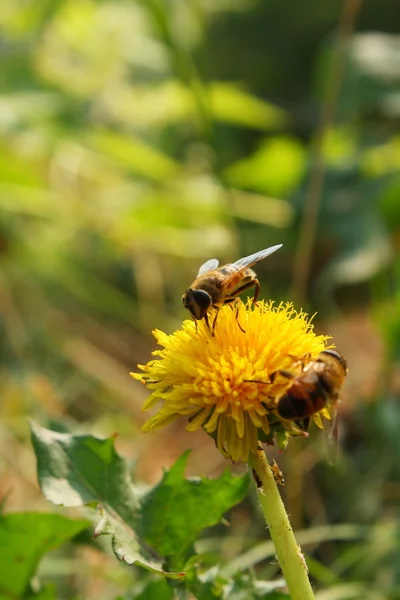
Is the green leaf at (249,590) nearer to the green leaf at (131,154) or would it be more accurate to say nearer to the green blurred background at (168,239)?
the green blurred background at (168,239)

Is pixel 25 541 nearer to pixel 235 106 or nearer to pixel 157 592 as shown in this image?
pixel 157 592

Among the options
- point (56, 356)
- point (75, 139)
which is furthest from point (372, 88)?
point (56, 356)

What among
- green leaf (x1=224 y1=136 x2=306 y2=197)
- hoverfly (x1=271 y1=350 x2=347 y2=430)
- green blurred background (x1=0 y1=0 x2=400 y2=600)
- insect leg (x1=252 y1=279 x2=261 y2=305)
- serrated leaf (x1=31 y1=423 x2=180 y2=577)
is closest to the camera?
hoverfly (x1=271 y1=350 x2=347 y2=430)

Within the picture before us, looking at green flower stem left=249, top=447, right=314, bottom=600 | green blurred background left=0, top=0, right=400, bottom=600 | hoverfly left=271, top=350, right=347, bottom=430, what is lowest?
green blurred background left=0, top=0, right=400, bottom=600

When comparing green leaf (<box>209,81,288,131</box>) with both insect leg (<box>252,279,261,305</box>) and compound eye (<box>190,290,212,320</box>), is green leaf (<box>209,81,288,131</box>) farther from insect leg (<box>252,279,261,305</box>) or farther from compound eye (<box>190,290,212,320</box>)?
compound eye (<box>190,290,212,320</box>)

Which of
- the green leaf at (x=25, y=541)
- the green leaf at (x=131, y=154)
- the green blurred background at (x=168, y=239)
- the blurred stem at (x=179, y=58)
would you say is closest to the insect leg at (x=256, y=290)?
the green leaf at (x=25, y=541)

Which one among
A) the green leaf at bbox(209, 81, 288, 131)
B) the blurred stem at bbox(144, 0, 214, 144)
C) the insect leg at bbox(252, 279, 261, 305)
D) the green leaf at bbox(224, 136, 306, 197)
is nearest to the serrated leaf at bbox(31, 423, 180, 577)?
the insect leg at bbox(252, 279, 261, 305)

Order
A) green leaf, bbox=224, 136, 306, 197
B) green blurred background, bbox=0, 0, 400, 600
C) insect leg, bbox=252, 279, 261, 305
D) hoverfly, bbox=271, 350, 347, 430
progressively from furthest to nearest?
green leaf, bbox=224, 136, 306, 197
green blurred background, bbox=0, 0, 400, 600
insect leg, bbox=252, 279, 261, 305
hoverfly, bbox=271, 350, 347, 430

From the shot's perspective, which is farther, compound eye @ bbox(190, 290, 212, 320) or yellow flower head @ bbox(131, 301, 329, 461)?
compound eye @ bbox(190, 290, 212, 320)
